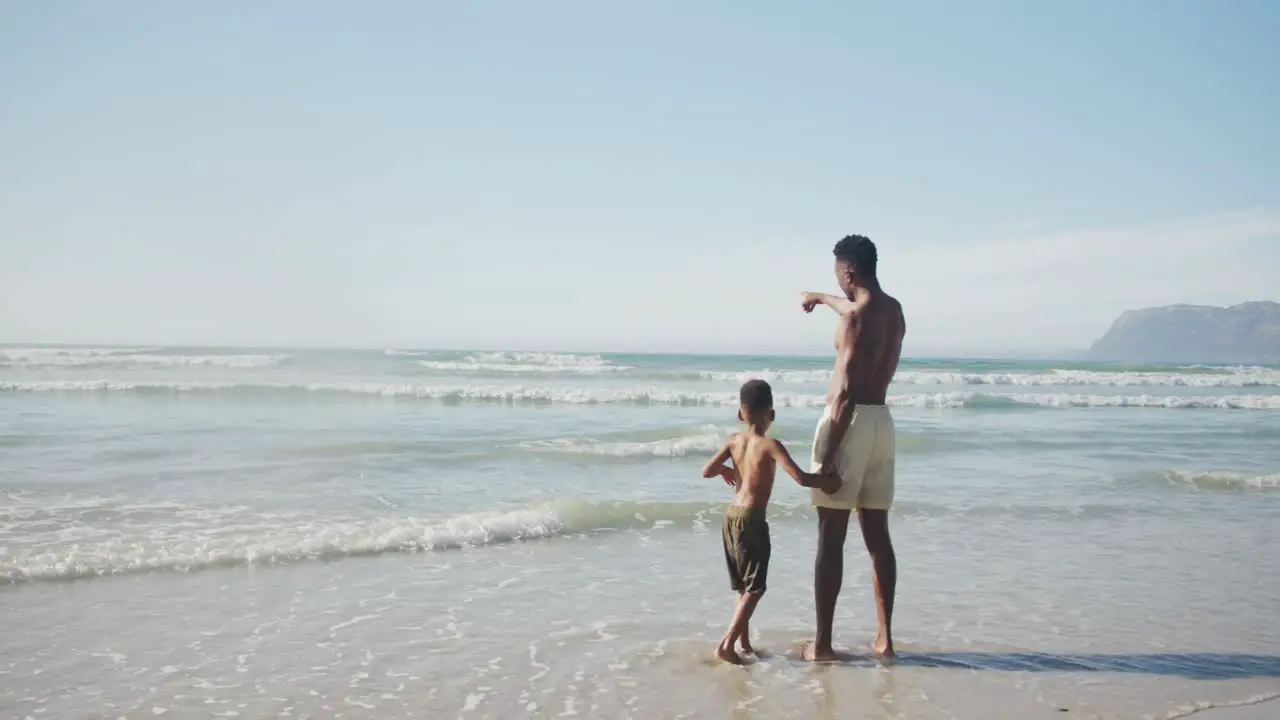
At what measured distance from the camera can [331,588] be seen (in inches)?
249

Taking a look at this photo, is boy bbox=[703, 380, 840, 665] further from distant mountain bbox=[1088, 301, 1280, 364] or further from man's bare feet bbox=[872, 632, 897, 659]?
distant mountain bbox=[1088, 301, 1280, 364]

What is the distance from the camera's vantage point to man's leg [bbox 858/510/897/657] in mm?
4906

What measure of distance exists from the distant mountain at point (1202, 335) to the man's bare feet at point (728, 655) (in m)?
79.2

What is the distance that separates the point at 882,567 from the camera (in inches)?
196

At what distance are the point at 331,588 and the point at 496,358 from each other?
1675 inches

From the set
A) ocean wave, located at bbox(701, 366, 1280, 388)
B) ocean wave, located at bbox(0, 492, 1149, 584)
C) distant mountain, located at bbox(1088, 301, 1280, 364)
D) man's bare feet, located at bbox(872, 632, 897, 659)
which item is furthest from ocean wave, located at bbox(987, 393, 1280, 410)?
distant mountain, located at bbox(1088, 301, 1280, 364)

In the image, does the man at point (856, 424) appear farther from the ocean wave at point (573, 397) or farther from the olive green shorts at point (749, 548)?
the ocean wave at point (573, 397)

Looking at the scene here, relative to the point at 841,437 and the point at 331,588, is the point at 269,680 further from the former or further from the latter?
the point at 841,437

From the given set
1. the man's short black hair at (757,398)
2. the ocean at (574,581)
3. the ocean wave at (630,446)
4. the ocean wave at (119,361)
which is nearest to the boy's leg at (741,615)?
the ocean at (574,581)

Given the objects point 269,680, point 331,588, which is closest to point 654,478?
point 331,588

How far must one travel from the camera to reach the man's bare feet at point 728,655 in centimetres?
489

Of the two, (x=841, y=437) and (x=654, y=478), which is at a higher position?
(x=841, y=437)

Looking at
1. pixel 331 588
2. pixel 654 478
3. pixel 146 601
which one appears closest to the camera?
pixel 146 601

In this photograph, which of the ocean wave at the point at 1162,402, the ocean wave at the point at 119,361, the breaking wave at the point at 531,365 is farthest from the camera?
the breaking wave at the point at 531,365
